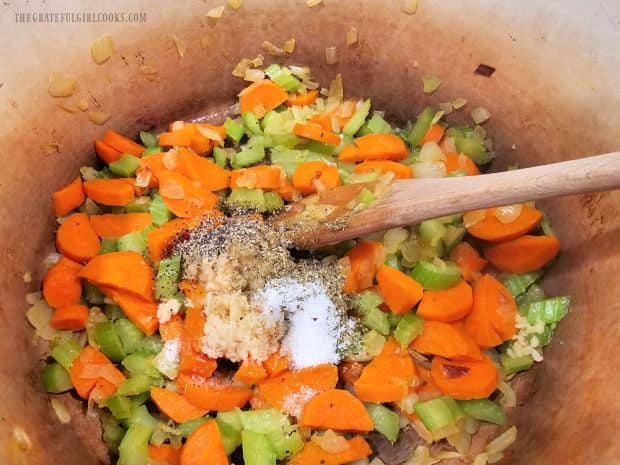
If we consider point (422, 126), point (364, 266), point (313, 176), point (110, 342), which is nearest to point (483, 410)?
point (364, 266)

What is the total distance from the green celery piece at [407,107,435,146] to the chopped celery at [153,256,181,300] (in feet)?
4.54

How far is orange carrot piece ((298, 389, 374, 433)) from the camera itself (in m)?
2.35

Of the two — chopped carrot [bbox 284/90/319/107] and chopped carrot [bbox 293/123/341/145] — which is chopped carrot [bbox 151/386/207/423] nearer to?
chopped carrot [bbox 293/123/341/145]

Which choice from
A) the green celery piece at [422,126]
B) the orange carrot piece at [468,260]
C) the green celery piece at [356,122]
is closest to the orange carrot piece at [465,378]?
the orange carrot piece at [468,260]

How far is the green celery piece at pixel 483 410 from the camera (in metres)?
2.47

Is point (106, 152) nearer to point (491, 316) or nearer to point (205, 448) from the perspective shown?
point (205, 448)

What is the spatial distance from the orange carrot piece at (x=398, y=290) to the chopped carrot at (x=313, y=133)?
30.2 inches

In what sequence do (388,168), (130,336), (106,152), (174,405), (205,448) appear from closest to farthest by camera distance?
1. (205,448)
2. (174,405)
3. (130,336)
4. (388,168)
5. (106,152)

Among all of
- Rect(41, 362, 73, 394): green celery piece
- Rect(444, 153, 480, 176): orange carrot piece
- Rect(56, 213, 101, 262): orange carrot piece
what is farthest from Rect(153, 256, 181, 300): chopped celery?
Rect(444, 153, 480, 176): orange carrot piece

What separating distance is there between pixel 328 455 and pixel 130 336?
1007 millimetres

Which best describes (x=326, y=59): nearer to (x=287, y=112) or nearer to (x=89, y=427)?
(x=287, y=112)

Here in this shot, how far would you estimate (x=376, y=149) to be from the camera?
9.24 ft

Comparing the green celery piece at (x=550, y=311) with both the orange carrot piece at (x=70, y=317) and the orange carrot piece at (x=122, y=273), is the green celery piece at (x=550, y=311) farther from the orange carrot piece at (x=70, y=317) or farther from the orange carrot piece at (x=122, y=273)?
the orange carrot piece at (x=70, y=317)

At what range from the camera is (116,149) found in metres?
2.86
